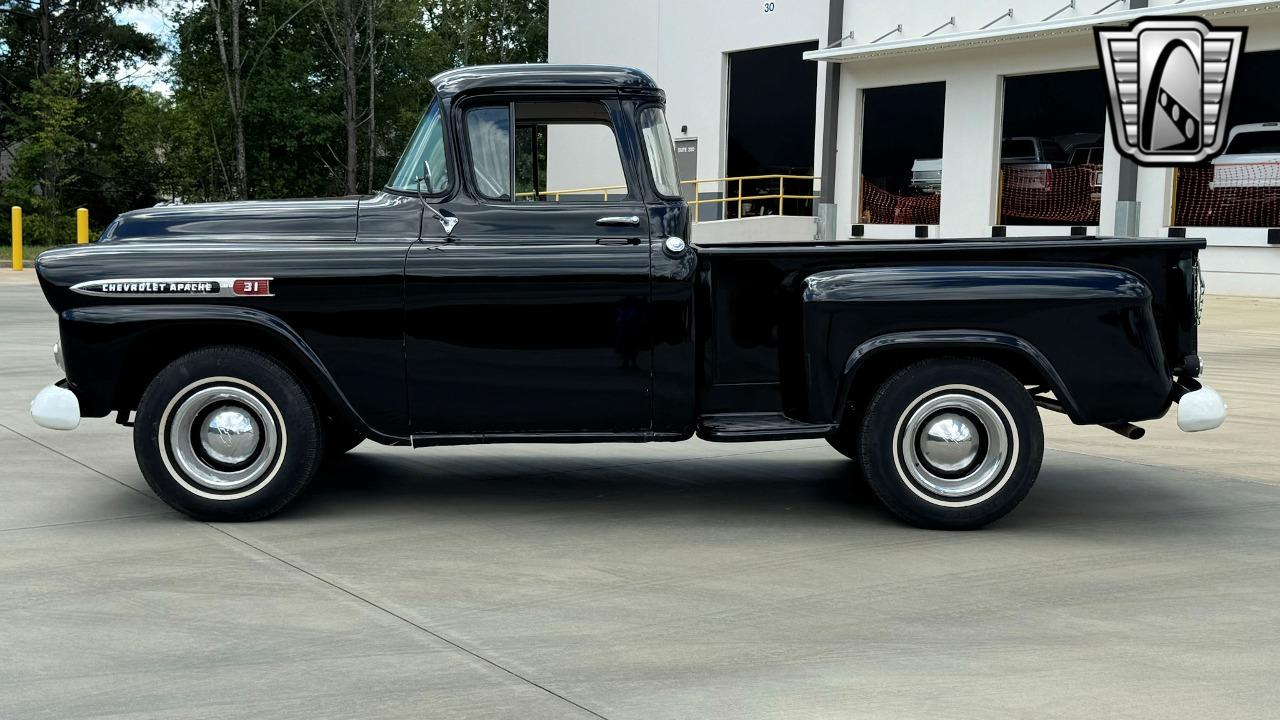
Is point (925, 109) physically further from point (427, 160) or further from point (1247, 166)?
point (427, 160)

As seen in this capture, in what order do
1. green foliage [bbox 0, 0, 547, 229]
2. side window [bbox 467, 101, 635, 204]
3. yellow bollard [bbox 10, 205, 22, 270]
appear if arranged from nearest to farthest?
side window [bbox 467, 101, 635, 204], yellow bollard [bbox 10, 205, 22, 270], green foliage [bbox 0, 0, 547, 229]

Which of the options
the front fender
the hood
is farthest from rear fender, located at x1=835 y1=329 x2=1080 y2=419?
the hood

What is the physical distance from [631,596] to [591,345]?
1.39 meters

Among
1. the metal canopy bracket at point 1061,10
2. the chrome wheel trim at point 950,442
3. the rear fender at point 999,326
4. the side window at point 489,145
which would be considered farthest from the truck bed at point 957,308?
the metal canopy bracket at point 1061,10

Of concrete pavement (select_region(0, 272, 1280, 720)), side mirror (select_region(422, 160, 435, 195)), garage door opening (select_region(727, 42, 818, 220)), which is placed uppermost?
garage door opening (select_region(727, 42, 818, 220))

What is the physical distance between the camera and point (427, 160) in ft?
20.6

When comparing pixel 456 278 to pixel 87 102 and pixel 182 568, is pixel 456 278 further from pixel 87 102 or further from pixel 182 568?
pixel 87 102

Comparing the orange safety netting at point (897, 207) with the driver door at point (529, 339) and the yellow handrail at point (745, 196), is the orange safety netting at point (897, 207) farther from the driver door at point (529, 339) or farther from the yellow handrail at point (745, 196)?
the driver door at point (529, 339)

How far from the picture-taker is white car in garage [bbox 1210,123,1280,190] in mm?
22391

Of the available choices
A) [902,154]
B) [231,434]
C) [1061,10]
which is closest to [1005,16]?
[1061,10]

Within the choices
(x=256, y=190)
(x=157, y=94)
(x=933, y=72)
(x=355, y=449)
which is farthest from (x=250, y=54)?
(x=355, y=449)

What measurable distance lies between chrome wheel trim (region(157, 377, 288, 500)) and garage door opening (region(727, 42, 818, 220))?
23.7 metres

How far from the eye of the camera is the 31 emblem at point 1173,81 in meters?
22.6

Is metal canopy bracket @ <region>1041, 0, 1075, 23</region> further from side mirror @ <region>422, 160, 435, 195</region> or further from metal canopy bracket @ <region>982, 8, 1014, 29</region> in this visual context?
side mirror @ <region>422, 160, 435, 195</region>
